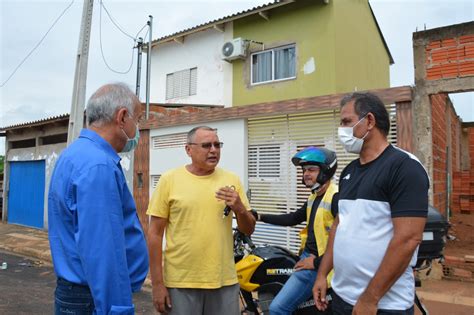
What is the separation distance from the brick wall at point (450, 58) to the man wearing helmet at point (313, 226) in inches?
167

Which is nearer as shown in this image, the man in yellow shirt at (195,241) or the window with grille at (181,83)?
the man in yellow shirt at (195,241)

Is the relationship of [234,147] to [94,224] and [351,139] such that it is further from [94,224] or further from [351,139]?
[94,224]

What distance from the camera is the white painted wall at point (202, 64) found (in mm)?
14352

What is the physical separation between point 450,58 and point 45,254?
897cm

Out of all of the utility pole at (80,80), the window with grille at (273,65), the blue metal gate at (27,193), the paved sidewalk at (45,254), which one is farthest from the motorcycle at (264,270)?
the blue metal gate at (27,193)

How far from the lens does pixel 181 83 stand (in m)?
15.8

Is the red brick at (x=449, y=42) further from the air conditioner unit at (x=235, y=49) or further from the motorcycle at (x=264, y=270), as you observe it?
the air conditioner unit at (x=235, y=49)

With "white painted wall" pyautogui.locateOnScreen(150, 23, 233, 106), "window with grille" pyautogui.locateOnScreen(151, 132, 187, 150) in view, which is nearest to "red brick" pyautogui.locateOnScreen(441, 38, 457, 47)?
"window with grille" pyautogui.locateOnScreen(151, 132, 187, 150)

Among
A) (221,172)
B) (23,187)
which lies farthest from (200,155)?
(23,187)

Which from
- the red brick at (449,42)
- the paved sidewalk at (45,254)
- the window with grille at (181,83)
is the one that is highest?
the window with grille at (181,83)

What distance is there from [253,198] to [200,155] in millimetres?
4609

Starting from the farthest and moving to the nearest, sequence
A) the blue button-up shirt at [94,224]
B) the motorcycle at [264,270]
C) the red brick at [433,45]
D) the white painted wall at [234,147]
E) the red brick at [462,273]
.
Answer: the white painted wall at [234,147], the red brick at [433,45], the red brick at [462,273], the motorcycle at [264,270], the blue button-up shirt at [94,224]

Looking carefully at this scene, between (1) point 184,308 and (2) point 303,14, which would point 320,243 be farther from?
(2) point 303,14

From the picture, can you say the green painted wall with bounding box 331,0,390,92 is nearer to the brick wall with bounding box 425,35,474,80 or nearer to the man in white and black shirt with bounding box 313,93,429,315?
the brick wall with bounding box 425,35,474,80
